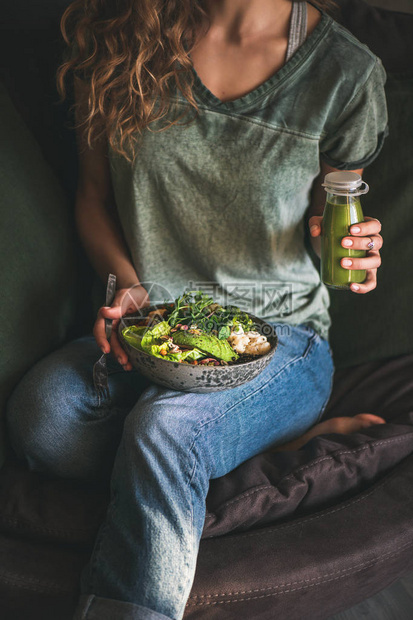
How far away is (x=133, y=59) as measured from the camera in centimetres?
112

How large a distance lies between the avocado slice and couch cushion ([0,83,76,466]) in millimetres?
392

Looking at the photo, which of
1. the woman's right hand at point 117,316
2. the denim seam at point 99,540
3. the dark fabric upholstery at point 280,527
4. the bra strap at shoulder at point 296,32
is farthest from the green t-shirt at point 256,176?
the denim seam at point 99,540

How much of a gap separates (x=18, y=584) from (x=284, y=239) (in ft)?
2.66

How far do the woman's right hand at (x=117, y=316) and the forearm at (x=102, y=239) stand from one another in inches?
4.0

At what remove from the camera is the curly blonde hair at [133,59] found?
3.61 feet

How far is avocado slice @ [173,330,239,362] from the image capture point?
928mm

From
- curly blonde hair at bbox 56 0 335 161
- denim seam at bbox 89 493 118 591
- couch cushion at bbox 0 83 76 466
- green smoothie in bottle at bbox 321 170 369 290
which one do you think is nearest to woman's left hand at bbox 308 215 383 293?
green smoothie in bottle at bbox 321 170 369 290

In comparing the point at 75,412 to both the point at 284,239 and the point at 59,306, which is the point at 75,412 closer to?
the point at 59,306

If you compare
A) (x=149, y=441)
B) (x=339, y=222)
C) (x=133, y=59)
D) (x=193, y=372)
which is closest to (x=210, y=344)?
(x=193, y=372)

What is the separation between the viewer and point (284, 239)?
1.19 meters

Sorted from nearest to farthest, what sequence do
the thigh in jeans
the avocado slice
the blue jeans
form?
the blue jeans, the avocado slice, the thigh in jeans

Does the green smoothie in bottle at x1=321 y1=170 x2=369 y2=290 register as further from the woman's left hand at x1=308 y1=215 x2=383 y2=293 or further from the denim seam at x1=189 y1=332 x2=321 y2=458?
the denim seam at x1=189 y1=332 x2=321 y2=458

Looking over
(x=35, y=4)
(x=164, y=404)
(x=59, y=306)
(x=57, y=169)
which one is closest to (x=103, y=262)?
(x=59, y=306)

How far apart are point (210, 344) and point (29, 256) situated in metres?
0.51
